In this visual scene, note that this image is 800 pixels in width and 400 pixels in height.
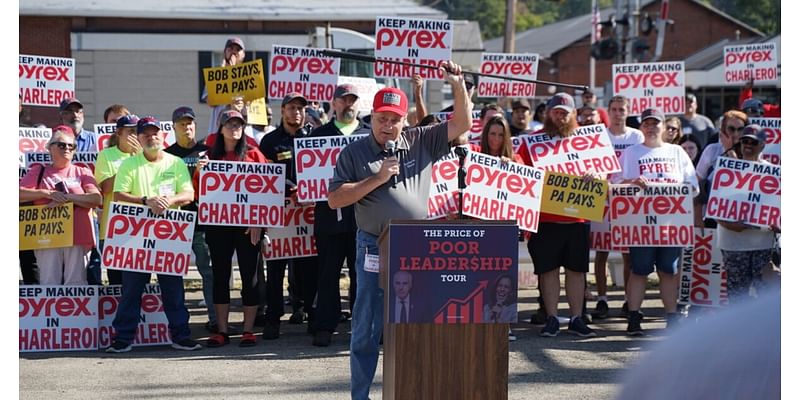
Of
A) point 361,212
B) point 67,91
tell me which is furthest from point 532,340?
point 67,91

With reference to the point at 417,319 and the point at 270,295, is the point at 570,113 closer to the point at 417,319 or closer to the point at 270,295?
the point at 270,295

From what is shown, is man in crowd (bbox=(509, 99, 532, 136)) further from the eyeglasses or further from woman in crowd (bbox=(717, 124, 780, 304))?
the eyeglasses

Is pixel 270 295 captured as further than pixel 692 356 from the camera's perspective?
Yes

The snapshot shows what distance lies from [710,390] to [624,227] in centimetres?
967

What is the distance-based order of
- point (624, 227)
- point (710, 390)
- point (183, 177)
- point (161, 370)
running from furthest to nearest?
point (624, 227), point (183, 177), point (161, 370), point (710, 390)

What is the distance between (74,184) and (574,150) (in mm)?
4767

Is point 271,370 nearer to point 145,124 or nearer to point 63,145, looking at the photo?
point 145,124

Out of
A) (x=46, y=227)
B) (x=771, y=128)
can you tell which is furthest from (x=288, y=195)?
(x=771, y=128)

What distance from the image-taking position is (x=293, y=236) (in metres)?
10.9

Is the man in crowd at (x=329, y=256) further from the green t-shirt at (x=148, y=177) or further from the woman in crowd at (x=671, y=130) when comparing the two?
the woman in crowd at (x=671, y=130)

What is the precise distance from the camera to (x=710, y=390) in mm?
1522


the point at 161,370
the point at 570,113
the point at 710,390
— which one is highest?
the point at 570,113

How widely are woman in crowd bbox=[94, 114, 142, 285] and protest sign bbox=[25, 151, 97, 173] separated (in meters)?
0.23

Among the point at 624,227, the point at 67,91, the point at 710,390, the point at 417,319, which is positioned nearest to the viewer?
the point at 710,390
